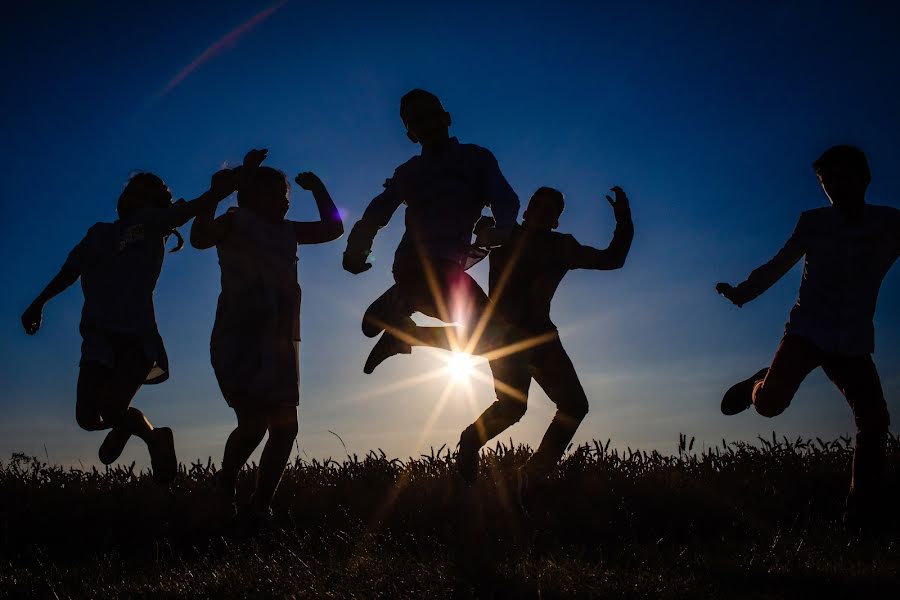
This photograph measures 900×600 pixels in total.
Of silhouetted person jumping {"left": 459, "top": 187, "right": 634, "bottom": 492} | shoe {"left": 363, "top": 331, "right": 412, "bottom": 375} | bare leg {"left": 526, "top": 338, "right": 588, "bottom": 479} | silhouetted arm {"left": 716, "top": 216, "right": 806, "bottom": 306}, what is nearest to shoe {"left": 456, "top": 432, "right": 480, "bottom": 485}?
silhouetted person jumping {"left": 459, "top": 187, "right": 634, "bottom": 492}

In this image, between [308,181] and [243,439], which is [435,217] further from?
[243,439]

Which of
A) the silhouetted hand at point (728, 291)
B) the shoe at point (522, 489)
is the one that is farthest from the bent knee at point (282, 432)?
the silhouetted hand at point (728, 291)

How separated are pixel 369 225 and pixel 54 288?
2.95 meters

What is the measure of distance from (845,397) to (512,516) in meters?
2.59

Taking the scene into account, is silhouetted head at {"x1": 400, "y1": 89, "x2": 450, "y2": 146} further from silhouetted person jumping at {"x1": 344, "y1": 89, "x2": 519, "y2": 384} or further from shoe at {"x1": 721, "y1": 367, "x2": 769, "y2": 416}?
shoe at {"x1": 721, "y1": 367, "x2": 769, "y2": 416}

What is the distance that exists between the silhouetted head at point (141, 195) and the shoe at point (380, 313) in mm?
2147

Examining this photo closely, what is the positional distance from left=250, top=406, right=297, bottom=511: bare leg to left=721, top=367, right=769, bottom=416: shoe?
356 centimetres

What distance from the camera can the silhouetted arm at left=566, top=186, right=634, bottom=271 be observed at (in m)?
6.90

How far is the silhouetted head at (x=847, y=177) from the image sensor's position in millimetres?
5871

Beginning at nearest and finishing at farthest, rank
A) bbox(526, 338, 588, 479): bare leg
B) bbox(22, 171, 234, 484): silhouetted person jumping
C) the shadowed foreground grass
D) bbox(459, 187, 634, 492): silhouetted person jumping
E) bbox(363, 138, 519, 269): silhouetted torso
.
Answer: the shadowed foreground grass
bbox(363, 138, 519, 269): silhouetted torso
bbox(459, 187, 634, 492): silhouetted person jumping
bbox(22, 171, 234, 484): silhouetted person jumping
bbox(526, 338, 588, 479): bare leg

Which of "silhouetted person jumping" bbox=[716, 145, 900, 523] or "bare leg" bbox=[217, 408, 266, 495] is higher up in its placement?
"silhouetted person jumping" bbox=[716, 145, 900, 523]

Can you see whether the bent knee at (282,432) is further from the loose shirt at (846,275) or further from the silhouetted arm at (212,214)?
the loose shirt at (846,275)

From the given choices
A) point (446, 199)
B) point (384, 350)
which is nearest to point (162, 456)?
point (384, 350)

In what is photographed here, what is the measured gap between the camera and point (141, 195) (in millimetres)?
6934
